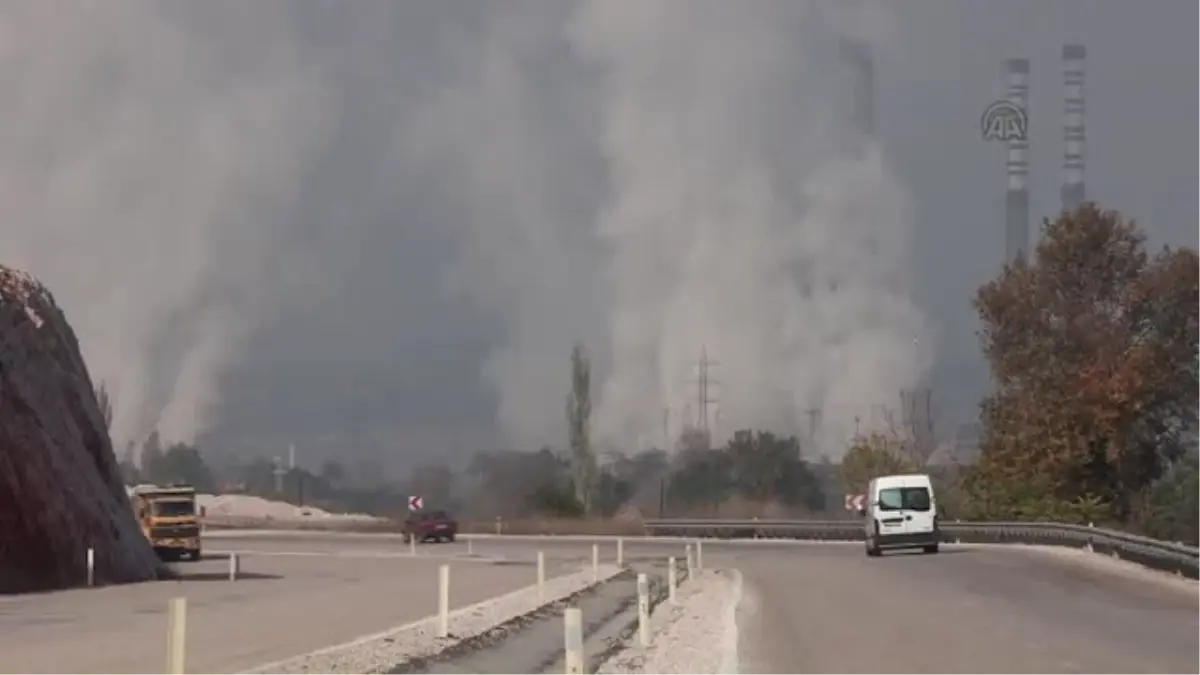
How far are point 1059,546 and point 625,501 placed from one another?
2495 inches

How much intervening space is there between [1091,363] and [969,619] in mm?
Answer: 46420

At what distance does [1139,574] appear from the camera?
48000 millimetres

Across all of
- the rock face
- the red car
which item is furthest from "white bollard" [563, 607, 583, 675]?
the red car

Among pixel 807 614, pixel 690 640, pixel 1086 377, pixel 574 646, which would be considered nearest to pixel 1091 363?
pixel 1086 377

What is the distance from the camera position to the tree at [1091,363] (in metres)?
74.8

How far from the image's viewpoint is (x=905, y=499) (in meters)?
61.7

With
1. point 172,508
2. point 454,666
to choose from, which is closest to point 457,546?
point 172,508

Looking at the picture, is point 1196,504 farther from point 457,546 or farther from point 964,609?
point 457,546

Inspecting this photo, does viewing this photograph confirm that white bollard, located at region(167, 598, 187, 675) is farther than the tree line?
No

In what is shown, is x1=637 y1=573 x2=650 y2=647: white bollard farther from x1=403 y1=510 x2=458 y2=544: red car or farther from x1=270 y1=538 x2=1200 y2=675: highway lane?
x1=403 y1=510 x2=458 y2=544: red car

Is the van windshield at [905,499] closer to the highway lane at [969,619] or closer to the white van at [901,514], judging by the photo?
the white van at [901,514]

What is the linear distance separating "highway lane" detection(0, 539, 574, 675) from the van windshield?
34.6ft

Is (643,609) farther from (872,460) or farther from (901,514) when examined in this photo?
(872,460)

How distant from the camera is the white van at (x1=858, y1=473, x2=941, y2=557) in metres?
61.6
